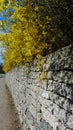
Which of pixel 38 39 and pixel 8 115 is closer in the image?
pixel 38 39

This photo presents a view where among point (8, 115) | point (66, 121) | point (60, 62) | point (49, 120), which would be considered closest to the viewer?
point (66, 121)

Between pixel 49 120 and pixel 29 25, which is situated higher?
pixel 29 25

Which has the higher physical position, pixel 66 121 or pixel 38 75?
pixel 38 75

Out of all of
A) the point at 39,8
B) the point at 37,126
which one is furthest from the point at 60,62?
the point at 37,126

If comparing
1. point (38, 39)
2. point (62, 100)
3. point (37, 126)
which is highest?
point (38, 39)

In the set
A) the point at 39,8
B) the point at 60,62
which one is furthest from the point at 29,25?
the point at 60,62

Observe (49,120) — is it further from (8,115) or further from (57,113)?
(8,115)

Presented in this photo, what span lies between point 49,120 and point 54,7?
1.80 meters

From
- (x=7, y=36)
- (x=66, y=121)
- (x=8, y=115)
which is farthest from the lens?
(x=8, y=115)

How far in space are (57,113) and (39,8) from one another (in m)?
1.88

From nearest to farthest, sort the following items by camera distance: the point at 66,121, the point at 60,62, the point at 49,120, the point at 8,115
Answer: the point at 66,121, the point at 60,62, the point at 49,120, the point at 8,115

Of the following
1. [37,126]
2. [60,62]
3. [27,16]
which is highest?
[27,16]

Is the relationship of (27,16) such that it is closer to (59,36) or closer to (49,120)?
(59,36)

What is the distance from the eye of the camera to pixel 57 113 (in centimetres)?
403
